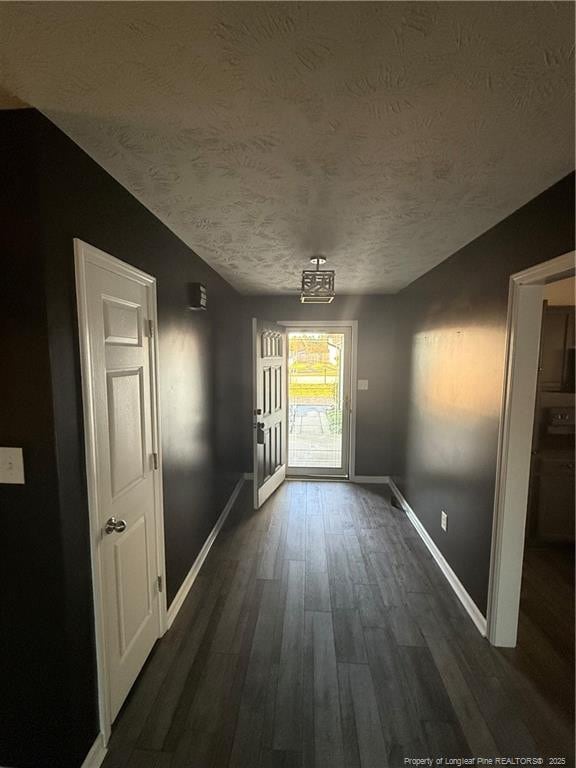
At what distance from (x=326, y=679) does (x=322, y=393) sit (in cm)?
331

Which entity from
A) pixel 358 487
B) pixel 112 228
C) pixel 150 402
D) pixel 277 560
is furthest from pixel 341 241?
pixel 358 487

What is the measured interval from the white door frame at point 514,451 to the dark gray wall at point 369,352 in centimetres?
238

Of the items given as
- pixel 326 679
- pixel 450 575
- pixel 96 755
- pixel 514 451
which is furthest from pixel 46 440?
pixel 450 575

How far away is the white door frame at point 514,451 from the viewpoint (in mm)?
1720

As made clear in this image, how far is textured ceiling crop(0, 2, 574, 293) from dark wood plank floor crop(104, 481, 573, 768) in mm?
2333

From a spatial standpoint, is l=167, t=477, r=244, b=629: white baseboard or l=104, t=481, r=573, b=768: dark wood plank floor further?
l=167, t=477, r=244, b=629: white baseboard

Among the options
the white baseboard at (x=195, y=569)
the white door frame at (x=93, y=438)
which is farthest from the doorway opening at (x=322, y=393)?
the white door frame at (x=93, y=438)

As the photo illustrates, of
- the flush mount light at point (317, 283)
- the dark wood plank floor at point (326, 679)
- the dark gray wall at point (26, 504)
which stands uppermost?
the flush mount light at point (317, 283)

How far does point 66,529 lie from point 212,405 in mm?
1909

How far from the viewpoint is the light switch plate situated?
114cm

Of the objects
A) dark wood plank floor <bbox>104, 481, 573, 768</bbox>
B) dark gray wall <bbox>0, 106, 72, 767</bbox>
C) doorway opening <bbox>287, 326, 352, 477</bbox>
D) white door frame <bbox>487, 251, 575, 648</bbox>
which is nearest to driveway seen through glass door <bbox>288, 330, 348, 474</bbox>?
doorway opening <bbox>287, 326, 352, 477</bbox>

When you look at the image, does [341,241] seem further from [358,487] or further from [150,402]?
[358,487]

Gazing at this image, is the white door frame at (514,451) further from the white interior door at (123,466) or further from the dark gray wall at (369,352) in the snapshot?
the dark gray wall at (369,352)

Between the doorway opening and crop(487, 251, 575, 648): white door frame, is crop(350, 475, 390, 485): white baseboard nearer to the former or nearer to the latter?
the doorway opening
